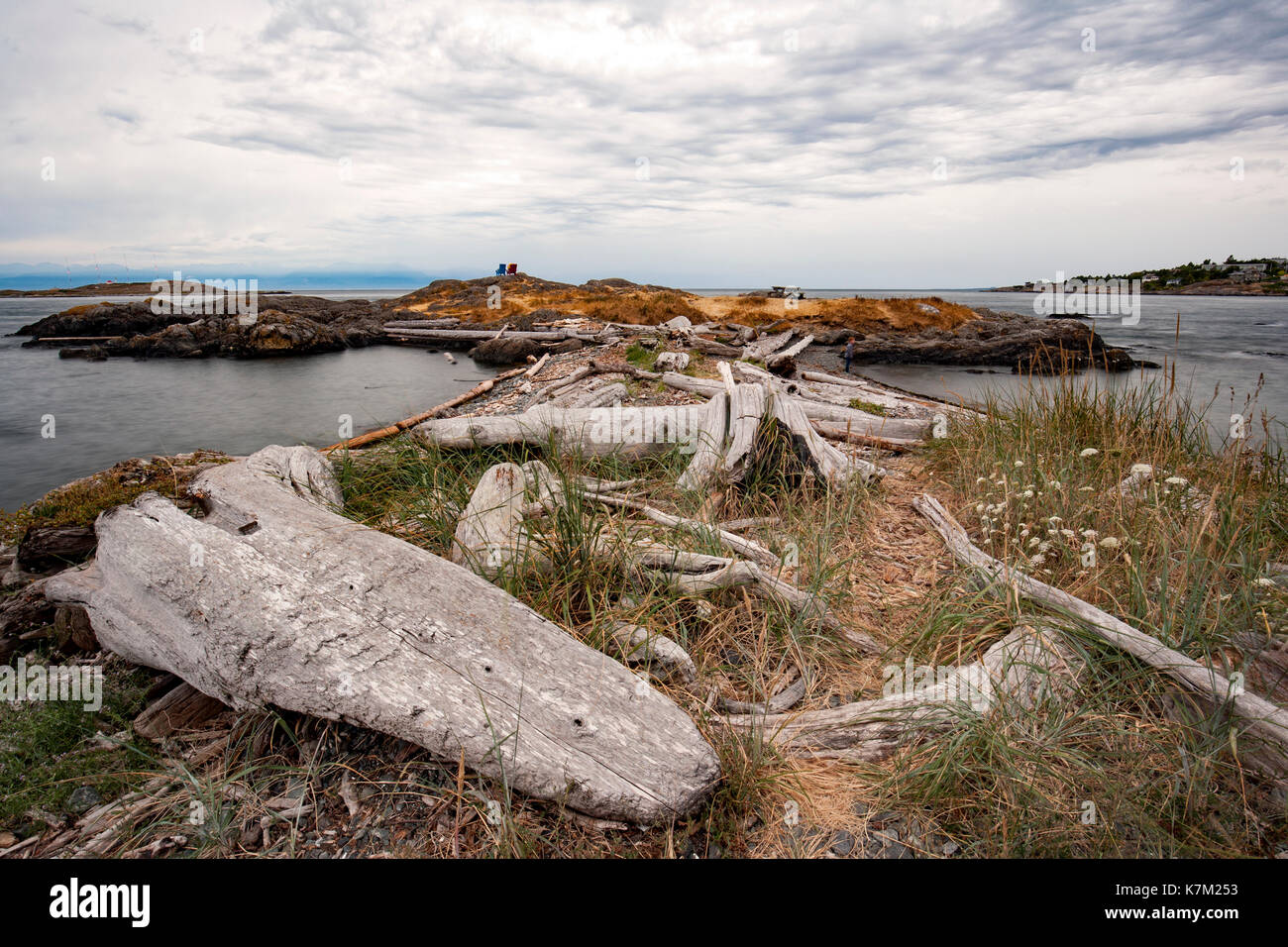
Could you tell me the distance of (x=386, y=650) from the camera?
94.3 inches

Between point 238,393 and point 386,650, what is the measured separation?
650 inches

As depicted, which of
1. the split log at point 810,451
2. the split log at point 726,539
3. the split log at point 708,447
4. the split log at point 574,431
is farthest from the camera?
the split log at point 574,431

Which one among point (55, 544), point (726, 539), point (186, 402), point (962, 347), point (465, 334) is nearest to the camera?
point (726, 539)

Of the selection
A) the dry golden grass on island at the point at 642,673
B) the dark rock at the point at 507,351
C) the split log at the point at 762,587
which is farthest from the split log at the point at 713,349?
the split log at the point at 762,587

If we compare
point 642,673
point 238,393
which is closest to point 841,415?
point 642,673

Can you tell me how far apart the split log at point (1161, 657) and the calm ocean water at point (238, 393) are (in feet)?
12.7

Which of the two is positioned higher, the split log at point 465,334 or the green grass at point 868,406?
the split log at point 465,334

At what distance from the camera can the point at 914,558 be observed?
13.3 ft

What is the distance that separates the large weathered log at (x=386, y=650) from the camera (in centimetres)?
215

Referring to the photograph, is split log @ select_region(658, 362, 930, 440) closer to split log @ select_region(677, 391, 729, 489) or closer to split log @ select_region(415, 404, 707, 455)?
split log @ select_region(677, 391, 729, 489)

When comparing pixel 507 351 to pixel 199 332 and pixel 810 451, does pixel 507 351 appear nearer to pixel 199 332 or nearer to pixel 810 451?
pixel 199 332

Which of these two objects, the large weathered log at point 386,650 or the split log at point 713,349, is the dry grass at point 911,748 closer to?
the large weathered log at point 386,650

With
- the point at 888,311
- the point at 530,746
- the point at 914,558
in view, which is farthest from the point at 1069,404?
the point at 888,311

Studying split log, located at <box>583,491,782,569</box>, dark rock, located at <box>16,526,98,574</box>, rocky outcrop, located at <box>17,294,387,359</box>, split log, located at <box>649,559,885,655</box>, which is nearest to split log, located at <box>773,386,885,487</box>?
split log, located at <box>583,491,782,569</box>
